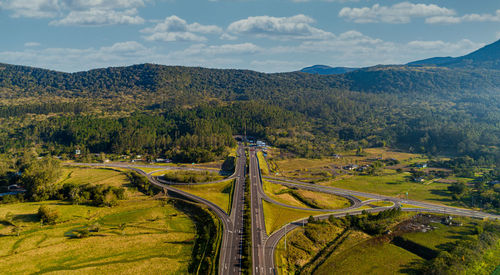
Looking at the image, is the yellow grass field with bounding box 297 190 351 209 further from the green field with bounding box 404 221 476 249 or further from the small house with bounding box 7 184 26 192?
the small house with bounding box 7 184 26 192

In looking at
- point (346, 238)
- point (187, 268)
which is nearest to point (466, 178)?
point (346, 238)

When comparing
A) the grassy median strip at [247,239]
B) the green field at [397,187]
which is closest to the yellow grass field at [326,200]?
the green field at [397,187]

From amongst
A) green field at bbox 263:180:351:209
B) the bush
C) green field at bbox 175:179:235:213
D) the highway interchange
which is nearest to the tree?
the bush

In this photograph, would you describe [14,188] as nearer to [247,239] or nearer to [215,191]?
[215,191]

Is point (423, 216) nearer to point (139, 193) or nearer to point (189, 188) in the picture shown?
point (189, 188)

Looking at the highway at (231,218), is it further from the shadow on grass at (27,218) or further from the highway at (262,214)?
the shadow on grass at (27,218)
